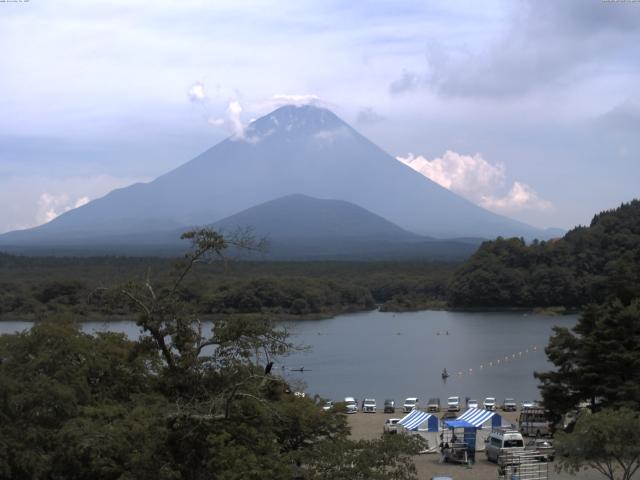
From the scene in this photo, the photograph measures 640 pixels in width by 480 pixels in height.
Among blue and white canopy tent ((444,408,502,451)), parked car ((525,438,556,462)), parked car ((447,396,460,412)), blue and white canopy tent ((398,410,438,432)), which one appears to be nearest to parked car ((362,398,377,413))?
parked car ((447,396,460,412))

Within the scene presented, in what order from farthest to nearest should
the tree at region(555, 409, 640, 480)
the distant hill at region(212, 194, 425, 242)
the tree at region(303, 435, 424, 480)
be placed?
the distant hill at region(212, 194, 425, 242), the tree at region(555, 409, 640, 480), the tree at region(303, 435, 424, 480)

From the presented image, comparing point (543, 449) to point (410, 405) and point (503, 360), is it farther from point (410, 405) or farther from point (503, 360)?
point (503, 360)

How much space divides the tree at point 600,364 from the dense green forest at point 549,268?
1076 inches

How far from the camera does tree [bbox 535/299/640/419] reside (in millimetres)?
12555

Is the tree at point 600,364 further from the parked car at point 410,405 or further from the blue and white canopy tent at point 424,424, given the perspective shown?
the parked car at point 410,405

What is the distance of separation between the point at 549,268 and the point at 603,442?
118 ft

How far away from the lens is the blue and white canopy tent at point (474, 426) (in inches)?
494

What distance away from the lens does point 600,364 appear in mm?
12930

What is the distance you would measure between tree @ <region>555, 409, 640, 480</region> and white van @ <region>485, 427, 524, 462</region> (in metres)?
2.29

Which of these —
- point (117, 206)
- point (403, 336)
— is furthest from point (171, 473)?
point (117, 206)

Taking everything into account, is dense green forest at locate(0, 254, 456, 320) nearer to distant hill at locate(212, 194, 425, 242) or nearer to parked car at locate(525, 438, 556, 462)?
parked car at locate(525, 438, 556, 462)

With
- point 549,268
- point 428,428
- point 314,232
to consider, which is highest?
point 314,232

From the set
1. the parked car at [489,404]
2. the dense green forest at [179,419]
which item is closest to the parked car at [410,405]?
the parked car at [489,404]

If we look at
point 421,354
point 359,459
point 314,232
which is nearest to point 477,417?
point 359,459
